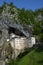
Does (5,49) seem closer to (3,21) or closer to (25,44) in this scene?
(25,44)

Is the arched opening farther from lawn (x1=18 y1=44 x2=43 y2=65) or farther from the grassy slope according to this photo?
the grassy slope

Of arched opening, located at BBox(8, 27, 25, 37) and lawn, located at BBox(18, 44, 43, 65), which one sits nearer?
lawn, located at BBox(18, 44, 43, 65)

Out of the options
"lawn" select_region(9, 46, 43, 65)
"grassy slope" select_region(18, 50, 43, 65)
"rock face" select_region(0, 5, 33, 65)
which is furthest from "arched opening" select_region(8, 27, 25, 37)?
"grassy slope" select_region(18, 50, 43, 65)

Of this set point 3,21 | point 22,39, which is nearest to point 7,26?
point 3,21

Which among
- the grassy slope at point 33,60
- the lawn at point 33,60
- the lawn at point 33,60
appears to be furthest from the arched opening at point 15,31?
the grassy slope at point 33,60

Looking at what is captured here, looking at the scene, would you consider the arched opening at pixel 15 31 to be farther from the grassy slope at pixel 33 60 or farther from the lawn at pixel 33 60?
the grassy slope at pixel 33 60

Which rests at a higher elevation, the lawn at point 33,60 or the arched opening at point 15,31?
the arched opening at point 15,31

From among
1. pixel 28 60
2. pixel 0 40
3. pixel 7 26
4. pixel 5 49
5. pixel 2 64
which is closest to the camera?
pixel 28 60

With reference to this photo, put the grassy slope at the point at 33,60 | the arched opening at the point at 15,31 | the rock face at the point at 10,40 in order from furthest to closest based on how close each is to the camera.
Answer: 1. the arched opening at the point at 15,31
2. the rock face at the point at 10,40
3. the grassy slope at the point at 33,60

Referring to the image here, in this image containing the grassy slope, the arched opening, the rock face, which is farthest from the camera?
the arched opening

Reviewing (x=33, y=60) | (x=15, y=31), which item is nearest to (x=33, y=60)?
(x=33, y=60)

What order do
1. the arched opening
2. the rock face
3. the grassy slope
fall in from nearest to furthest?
the grassy slope, the rock face, the arched opening
